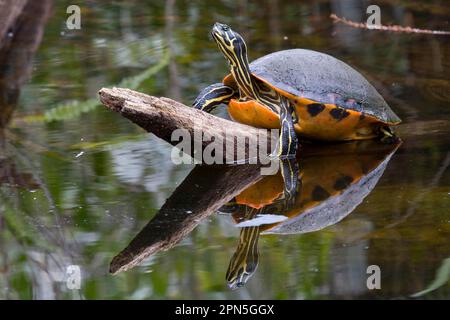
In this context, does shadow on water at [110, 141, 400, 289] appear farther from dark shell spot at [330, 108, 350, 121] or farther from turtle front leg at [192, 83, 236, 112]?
turtle front leg at [192, 83, 236, 112]

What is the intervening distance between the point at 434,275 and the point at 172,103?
148 centimetres

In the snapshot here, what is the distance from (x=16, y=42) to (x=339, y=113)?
3527mm

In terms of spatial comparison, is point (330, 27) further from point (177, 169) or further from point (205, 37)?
point (177, 169)

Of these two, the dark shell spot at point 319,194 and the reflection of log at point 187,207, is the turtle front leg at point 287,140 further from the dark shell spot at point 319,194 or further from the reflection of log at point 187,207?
the dark shell spot at point 319,194

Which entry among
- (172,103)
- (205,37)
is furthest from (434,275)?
(205,37)

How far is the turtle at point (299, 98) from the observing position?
416 cm

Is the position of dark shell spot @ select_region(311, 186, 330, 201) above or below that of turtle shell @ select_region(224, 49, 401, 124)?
below

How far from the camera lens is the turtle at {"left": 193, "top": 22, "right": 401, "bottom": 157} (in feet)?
13.7

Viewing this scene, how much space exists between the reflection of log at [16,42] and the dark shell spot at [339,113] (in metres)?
1.96

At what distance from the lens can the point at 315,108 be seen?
416 centimetres

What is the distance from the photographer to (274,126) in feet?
14.0

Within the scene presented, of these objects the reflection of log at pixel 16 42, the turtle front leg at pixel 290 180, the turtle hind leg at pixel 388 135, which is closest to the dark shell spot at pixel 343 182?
the turtle front leg at pixel 290 180

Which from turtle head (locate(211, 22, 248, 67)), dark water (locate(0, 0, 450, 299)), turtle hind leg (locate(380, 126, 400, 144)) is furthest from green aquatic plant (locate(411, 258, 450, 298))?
turtle head (locate(211, 22, 248, 67))

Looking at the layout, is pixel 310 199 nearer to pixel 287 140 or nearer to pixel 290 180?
pixel 290 180
